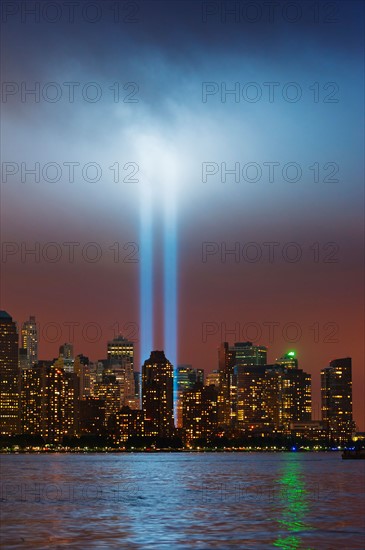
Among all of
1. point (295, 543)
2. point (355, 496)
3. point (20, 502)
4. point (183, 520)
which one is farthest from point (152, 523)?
point (355, 496)

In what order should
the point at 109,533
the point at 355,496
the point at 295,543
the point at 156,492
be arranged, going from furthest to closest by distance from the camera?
the point at 156,492 < the point at 355,496 < the point at 109,533 < the point at 295,543

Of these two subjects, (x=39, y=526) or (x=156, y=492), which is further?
(x=156, y=492)

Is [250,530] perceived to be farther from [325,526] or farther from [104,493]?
[104,493]

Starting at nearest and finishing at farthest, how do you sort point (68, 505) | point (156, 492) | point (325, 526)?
point (325, 526) < point (68, 505) < point (156, 492)

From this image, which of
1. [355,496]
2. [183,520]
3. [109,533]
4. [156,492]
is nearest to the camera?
[109,533]

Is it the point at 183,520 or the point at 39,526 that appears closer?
the point at 39,526

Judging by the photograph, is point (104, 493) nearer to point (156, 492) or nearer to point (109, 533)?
point (156, 492)

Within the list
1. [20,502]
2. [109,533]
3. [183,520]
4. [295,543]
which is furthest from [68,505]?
[295,543]

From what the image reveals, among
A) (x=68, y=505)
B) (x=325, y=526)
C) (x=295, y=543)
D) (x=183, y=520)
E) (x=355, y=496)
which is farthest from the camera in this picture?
(x=355, y=496)
